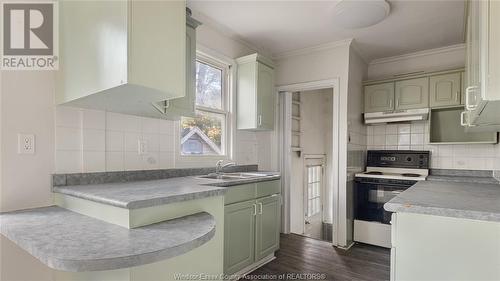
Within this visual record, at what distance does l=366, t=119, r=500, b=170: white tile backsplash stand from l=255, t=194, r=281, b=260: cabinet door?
195 centimetres

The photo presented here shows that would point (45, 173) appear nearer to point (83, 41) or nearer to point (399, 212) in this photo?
point (83, 41)

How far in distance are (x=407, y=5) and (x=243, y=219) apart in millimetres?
2424

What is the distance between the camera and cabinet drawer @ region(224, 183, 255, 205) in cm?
228

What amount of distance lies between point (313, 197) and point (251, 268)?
2.35 metres

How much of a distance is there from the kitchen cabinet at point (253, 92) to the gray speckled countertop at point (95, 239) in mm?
1806

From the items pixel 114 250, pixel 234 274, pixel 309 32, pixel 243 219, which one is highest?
pixel 309 32

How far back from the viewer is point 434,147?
11.6ft

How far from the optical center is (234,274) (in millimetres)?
2389

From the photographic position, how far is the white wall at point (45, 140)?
5.05 feet

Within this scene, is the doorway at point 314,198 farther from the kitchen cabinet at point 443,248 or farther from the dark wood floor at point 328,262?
the kitchen cabinet at point 443,248

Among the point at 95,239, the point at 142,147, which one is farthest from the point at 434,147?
the point at 95,239

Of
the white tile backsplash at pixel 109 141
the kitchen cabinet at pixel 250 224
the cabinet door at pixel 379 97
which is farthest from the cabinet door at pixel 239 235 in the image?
the cabinet door at pixel 379 97

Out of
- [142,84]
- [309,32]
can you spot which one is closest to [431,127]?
[309,32]

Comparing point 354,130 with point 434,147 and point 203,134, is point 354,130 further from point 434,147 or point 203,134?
point 203,134
